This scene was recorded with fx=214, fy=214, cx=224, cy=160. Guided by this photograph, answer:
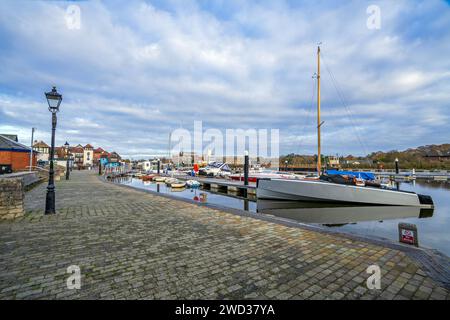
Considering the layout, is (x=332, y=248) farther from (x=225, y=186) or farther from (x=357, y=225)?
(x=225, y=186)

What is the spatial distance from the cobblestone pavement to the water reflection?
195 inches

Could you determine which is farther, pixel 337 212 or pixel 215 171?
pixel 215 171

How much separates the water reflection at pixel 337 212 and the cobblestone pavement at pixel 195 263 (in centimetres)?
495

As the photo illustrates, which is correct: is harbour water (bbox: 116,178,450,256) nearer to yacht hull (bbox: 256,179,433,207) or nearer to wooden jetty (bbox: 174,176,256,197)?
yacht hull (bbox: 256,179,433,207)

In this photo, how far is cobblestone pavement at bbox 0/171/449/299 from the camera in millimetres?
2764

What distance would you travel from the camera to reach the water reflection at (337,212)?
32.6 ft

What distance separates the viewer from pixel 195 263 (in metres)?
3.61

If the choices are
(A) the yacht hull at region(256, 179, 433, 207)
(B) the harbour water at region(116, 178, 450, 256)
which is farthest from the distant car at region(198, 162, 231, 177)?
(A) the yacht hull at region(256, 179, 433, 207)

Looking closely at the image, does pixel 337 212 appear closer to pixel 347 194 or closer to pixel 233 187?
pixel 347 194

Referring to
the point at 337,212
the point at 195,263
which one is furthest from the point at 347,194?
the point at 195,263

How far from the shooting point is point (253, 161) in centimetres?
8562

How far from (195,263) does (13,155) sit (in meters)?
28.6
